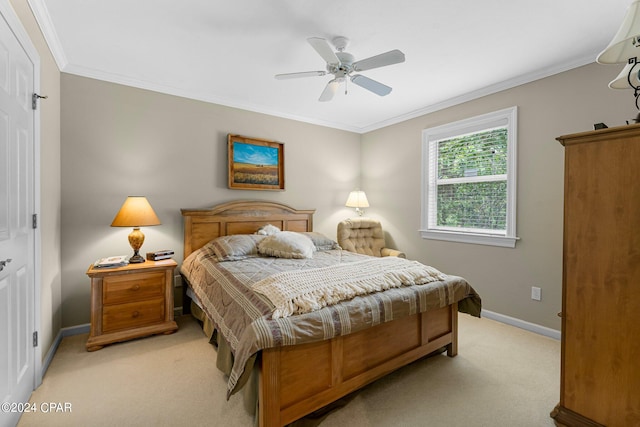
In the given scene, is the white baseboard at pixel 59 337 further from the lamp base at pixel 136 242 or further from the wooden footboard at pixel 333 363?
the wooden footboard at pixel 333 363

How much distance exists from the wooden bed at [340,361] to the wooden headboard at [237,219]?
2136 millimetres

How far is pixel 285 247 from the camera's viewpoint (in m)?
2.95

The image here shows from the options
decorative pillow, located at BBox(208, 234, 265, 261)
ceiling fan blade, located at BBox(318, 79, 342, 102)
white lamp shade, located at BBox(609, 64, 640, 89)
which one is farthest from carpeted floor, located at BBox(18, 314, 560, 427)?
ceiling fan blade, located at BBox(318, 79, 342, 102)

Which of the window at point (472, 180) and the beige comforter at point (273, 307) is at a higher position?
the window at point (472, 180)

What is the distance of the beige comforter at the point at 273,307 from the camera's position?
1.44m

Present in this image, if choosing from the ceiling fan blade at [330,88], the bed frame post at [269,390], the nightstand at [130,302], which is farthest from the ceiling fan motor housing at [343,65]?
the nightstand at [130,302]

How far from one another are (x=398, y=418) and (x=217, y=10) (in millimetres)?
2830

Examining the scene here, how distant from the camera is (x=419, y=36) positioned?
7.22 feet

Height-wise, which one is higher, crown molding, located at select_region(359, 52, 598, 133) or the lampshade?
crown molding, located at select_region(359, 52, 598, 133)

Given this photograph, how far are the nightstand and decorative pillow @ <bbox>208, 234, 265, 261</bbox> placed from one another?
1.45 feet

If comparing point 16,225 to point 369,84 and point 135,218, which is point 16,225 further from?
point 369,84

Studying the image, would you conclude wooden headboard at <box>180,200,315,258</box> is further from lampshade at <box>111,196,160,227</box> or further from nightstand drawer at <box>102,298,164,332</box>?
nightstand drawer at <box>102,298,164,332</box>

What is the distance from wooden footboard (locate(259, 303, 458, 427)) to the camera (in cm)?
144

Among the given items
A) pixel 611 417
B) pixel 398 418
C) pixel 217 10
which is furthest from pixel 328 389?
pixel 217 10
